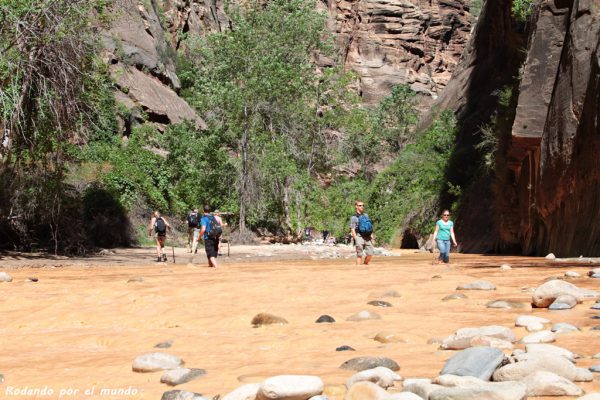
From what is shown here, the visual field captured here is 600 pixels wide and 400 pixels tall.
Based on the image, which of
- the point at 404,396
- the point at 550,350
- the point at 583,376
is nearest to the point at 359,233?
the point at 550,350

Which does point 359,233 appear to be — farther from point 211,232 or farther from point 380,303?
point 380,303

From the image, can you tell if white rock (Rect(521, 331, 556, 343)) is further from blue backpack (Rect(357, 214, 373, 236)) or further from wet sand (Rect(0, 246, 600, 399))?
blue backpack (Rect(357, 214, 373, 236))

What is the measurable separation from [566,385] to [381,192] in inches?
1695

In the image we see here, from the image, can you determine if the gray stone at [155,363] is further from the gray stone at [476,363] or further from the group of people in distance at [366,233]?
the group of people in distance at [366,233]

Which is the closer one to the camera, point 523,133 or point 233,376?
point 233,376

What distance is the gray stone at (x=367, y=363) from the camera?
5090mm

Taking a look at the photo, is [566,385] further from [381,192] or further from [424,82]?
[424,82]

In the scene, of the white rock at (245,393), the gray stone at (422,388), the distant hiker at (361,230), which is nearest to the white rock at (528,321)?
the gray stone at (422,388)

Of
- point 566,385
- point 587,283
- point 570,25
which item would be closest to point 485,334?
point 566,385

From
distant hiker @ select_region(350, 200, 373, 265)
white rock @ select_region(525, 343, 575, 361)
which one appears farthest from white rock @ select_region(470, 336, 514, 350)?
distant hiker @ select_region(350, 200, 373, 265)

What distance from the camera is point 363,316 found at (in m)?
7.85

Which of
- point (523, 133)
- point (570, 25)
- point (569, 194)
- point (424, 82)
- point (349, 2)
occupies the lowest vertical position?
point (569, 194)

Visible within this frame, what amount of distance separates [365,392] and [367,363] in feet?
3.72

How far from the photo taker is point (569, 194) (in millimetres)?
21312
